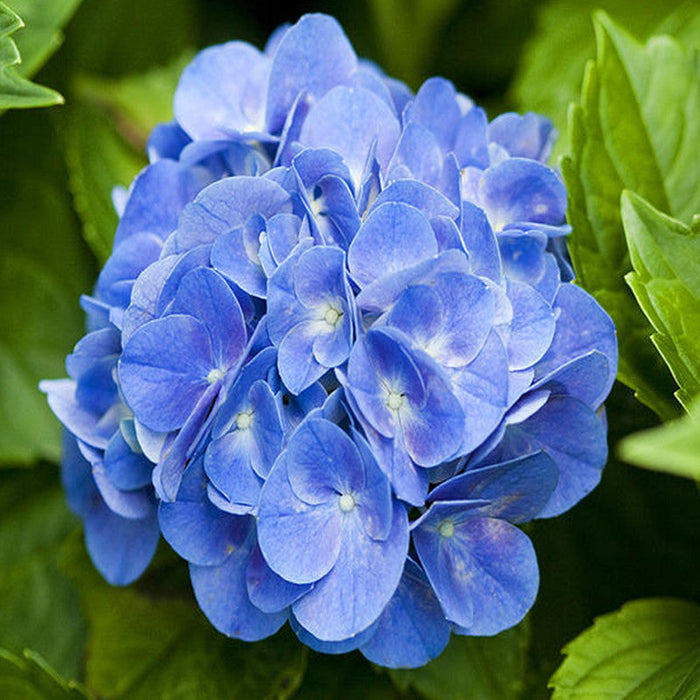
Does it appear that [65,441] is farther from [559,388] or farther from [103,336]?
[559,388]

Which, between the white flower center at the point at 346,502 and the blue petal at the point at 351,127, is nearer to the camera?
the white flower center at the point at 346,502

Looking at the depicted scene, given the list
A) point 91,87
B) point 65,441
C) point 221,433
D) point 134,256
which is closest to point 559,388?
point 221,433

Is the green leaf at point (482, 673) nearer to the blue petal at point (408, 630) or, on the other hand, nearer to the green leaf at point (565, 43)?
the blue petal at point (408, 630)

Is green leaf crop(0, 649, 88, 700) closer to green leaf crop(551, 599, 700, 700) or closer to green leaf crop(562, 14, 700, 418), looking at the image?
green leaf crop(551, 599, 700, 700)

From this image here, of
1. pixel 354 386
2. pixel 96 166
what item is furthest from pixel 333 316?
pixel 96 166

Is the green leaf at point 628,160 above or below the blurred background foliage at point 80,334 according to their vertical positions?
above

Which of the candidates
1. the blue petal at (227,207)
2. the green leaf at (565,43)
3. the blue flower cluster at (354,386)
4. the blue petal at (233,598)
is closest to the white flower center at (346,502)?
the blue flower cluster at (354,386)
